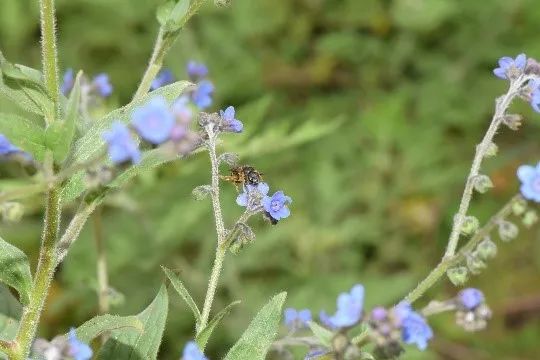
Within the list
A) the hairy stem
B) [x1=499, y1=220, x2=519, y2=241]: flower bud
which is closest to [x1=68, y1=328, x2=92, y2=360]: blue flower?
the hairy stem

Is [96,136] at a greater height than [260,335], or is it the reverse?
[96,136]

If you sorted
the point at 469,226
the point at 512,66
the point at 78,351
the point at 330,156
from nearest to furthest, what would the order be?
the point at 78,351, the point at 469,226, the point at 512,66, the point at 330,156

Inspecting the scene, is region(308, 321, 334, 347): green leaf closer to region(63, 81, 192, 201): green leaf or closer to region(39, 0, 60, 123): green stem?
region(63, 81, 192, 201): green leaf

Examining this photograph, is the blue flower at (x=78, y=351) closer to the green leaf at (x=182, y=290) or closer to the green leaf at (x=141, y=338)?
the green leaf at (x=182, y=290)

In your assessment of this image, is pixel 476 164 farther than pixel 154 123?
Yes

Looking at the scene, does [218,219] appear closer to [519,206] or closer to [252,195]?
[252,195]

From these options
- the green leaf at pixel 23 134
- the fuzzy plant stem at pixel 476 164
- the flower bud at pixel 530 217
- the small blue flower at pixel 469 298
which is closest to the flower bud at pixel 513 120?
the fuzzy plant stem at pixel 476 164

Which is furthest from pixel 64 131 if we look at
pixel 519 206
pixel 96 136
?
pixel 519 206
